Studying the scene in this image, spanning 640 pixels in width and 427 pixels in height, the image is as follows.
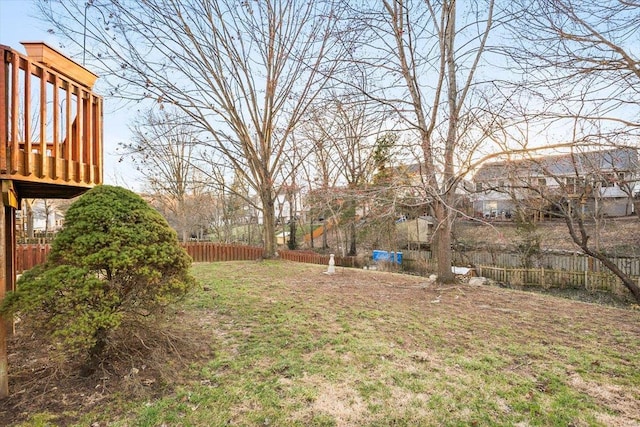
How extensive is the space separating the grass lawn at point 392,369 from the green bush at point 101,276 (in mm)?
524

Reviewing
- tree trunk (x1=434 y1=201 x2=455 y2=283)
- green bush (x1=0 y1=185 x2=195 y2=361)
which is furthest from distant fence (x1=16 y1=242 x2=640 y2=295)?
green bush (x1=0 y1=185 x2=195 y2=361)

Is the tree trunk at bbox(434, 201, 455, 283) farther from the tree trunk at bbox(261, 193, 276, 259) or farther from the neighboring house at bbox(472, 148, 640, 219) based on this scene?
the tree trunk at bbox(261, 193, 276, 259)

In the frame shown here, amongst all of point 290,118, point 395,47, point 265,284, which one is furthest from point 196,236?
point 395,47

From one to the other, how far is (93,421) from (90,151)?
96.6 inches

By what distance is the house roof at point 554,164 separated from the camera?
5.53 m

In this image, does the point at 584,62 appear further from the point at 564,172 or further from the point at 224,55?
the point at 224,55

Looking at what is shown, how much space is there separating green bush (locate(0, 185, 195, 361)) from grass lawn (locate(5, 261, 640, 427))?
524 millimetres

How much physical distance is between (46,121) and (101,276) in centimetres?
142

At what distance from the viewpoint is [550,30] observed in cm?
372

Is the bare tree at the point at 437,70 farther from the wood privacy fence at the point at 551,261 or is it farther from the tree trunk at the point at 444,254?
the wood privacy fence at the point at 551,261

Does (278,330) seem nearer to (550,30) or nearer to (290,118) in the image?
(550,30)

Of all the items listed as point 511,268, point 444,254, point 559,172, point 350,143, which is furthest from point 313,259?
point 559,172

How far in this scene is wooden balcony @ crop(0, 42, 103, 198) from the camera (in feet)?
7.94

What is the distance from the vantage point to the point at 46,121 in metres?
2.80
